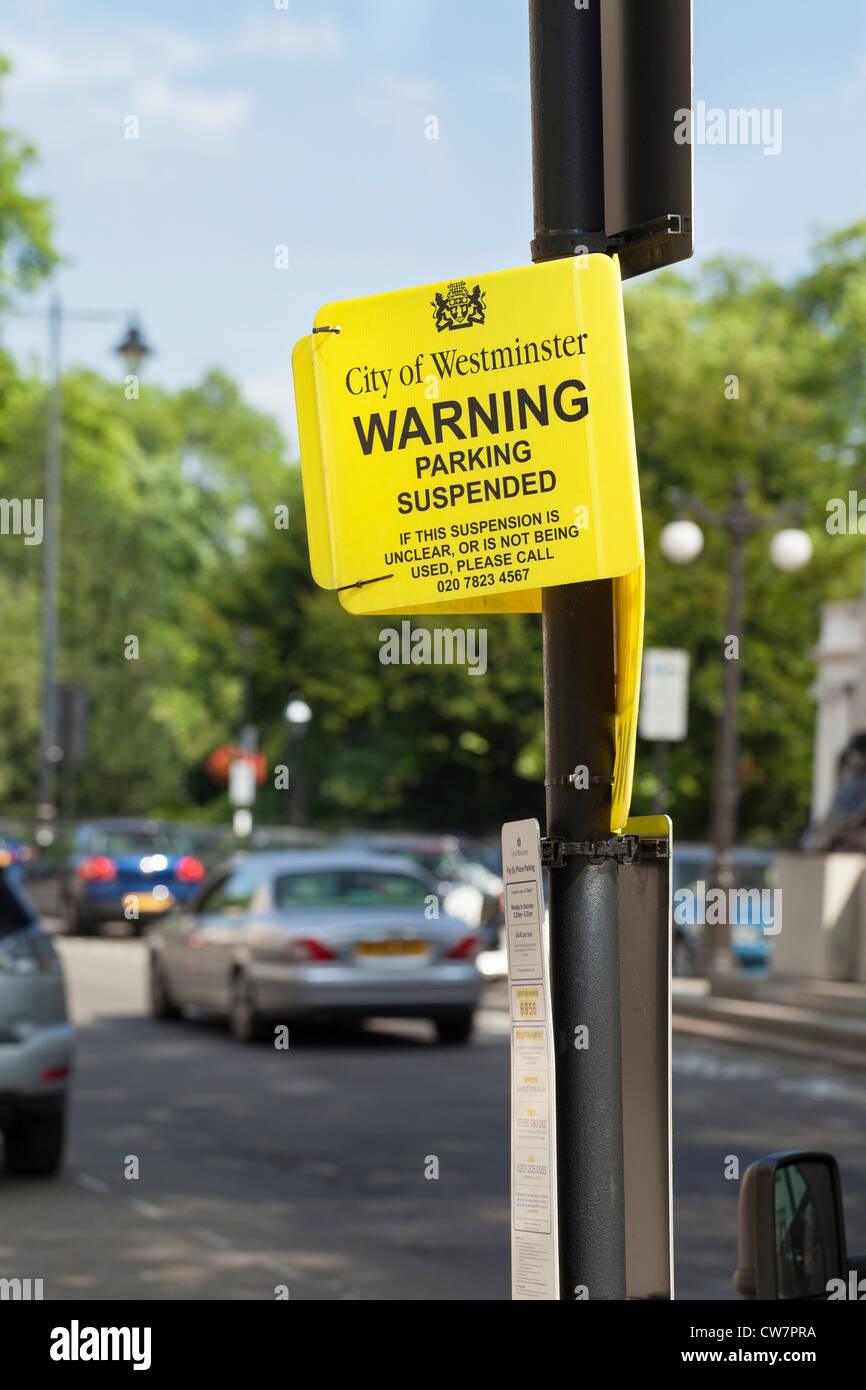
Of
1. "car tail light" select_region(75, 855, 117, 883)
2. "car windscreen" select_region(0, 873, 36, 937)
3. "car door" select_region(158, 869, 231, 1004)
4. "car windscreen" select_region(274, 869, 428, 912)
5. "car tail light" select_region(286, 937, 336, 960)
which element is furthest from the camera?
"car tail light" select_region(75, 855, 117, 883)

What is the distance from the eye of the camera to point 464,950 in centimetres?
1597

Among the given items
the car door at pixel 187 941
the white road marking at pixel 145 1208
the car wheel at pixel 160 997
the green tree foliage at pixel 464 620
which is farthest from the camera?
the green tree foliage at pixel 464 620

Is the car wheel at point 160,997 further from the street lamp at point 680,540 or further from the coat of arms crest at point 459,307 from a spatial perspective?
the coat of arms crest at point 459,307

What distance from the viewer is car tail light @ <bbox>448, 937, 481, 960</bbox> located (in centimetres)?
1593

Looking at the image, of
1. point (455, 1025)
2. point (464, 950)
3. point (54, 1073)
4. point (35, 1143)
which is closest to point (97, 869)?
point (455, 1025)

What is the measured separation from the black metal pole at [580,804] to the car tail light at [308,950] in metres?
12.8

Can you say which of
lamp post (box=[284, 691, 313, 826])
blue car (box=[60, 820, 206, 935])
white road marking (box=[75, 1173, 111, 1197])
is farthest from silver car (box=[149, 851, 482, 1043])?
lamp post (box=[284, 691, 313, 826])

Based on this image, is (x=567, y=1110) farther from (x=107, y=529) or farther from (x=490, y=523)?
(x=107, y=529)

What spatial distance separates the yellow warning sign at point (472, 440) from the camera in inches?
108

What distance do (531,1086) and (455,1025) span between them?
45.2 feet

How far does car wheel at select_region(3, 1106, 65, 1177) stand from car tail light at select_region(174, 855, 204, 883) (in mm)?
19606

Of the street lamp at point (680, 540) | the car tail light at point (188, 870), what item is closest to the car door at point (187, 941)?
the street lamp at point (680, 540)

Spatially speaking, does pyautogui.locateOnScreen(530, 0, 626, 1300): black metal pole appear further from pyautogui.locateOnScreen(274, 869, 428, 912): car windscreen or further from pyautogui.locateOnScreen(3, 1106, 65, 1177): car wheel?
pyautogui.locateOnScreen(274, 869, 428, 912): car windscreen
